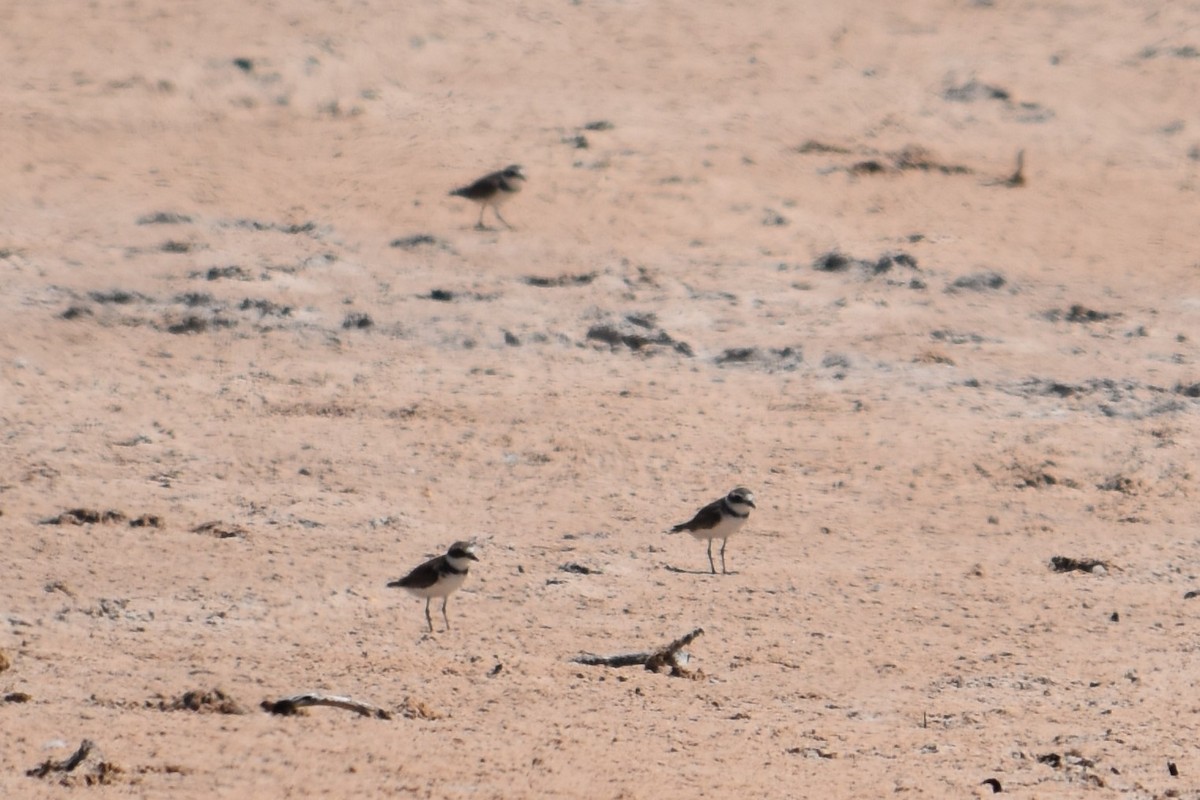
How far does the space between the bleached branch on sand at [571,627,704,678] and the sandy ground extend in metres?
0.10

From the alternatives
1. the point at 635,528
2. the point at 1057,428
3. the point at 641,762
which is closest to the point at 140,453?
the point at 635,528

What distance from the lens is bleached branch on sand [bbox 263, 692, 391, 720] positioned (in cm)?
802

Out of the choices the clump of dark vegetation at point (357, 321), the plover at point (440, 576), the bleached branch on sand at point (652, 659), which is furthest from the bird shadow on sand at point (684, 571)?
the clump of dark vegetation at point (357, 321)

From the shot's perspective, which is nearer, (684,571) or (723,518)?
(723,518)

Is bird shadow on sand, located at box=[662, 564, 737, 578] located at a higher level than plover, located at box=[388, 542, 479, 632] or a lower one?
lower

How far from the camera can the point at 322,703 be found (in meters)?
8.07

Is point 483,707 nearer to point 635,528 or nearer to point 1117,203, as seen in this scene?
point 635,528

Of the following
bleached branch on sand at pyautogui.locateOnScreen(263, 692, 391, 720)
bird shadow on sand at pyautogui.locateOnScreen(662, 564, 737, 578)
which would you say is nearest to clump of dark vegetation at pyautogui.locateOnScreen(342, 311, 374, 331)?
bird shadow on sand at pyautogui.locateOnScreen(662, 564, 737, 578)

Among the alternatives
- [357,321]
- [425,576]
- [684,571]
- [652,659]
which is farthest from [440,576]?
[357,321]

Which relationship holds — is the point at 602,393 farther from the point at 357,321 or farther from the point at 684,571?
the point at 684,571

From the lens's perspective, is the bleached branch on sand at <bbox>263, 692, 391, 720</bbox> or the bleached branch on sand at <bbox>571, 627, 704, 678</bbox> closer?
the bleached branch on sand at <bbox>263, 692, 391, 720</bbox>

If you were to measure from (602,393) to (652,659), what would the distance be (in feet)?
13.5

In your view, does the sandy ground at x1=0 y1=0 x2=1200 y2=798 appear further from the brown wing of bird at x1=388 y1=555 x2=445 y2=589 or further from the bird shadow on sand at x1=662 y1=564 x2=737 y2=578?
the brown wing of bird at x1=388 y1=555 x2=445 y2=589

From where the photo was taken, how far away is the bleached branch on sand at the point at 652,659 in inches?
348
